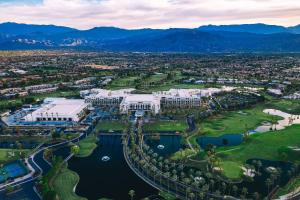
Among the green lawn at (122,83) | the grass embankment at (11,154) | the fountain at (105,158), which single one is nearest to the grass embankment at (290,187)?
the fountain at (105,158)

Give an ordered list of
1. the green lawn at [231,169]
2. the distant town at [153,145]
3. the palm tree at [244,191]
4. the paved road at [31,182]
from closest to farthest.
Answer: the palm tree at [244,191]
the paved road at [31,182]
the distant town at [153,145]
the green lawn at [231,169]

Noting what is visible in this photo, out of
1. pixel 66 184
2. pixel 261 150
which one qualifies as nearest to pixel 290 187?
pixel 261 150

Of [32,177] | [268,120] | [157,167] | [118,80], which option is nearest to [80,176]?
[32,177]

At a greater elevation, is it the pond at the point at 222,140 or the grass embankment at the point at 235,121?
the grass embankment at the point at 235,121

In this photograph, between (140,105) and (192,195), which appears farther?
(140,105)

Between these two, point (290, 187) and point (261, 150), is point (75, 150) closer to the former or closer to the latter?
point (261, 150)

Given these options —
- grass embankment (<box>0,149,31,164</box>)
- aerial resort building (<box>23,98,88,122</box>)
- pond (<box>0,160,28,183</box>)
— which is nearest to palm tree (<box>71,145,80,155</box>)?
grass embankment (<box>0,149,31,164</box>)

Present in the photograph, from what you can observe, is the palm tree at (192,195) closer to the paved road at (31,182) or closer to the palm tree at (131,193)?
the palm tree at (131,193)
